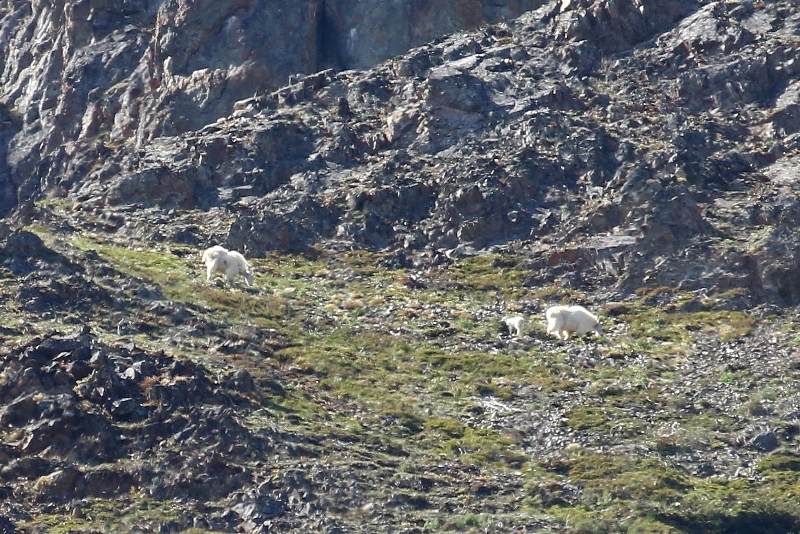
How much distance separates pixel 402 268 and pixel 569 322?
28.5 feet

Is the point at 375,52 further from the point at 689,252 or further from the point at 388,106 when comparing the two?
the point at 689,252

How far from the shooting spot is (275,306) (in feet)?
136

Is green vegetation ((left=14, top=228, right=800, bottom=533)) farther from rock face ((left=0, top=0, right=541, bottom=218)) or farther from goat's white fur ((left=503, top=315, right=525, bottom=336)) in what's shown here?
rock face ((left=0, top=0, right=541, bottom=218))

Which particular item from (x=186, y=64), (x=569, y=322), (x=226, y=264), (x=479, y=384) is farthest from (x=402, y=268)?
(x=186, y=64)

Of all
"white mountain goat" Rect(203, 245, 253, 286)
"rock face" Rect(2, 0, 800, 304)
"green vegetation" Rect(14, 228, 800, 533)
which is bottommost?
"green vegetation" Rect(14, 228, 800, 533)

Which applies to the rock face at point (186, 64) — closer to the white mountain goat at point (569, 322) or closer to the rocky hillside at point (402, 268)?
the rocky hillside at point (402, 268)

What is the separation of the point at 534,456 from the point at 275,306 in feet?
38.7

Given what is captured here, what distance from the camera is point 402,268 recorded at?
46344mm

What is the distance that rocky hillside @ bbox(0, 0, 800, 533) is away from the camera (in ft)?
97.5

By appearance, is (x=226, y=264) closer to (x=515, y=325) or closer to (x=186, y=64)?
(x=515, y=325)

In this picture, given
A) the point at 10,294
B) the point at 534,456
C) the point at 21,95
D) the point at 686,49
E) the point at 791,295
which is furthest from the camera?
the point at 21,95

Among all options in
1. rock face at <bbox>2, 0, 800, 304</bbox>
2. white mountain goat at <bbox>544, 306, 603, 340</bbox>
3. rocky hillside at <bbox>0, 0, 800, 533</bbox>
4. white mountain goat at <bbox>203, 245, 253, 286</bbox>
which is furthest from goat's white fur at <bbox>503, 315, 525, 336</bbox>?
white mountain goat at <bbox>203, 245, 253, 286</bbox>

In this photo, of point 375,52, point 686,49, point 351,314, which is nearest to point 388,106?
point 375,52

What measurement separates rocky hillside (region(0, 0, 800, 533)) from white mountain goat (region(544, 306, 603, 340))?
0.61 meters
